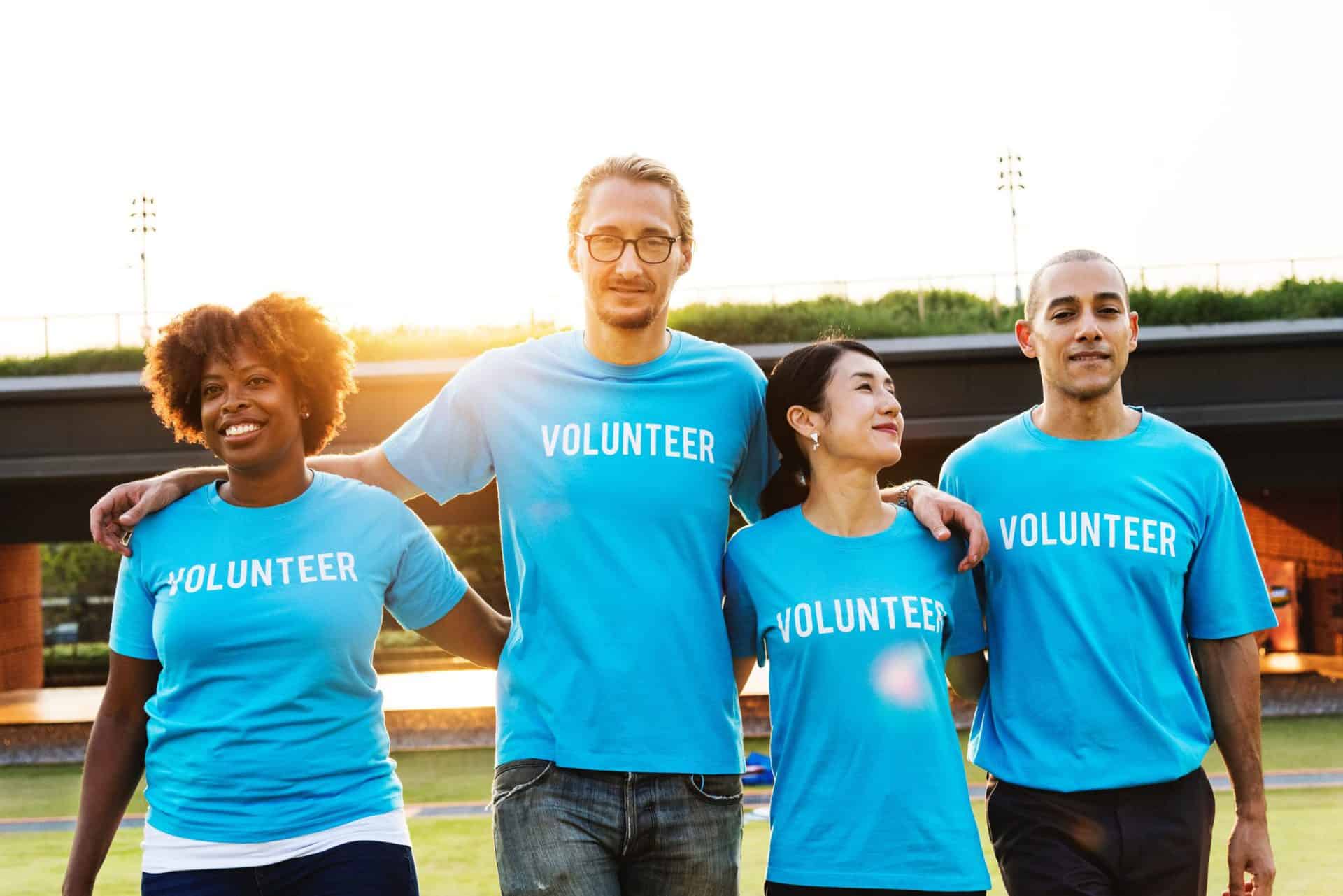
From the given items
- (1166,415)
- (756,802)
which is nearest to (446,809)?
(756,802)

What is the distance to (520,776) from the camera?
301 cm

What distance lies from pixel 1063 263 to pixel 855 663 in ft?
4.41

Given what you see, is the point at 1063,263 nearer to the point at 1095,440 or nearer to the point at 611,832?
the point at 1095,440

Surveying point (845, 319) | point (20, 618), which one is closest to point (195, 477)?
point (845, 319)

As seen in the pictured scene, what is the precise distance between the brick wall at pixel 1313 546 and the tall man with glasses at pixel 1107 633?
2196 cm

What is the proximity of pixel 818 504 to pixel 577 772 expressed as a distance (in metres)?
0.94

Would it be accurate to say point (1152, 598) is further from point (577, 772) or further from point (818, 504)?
point (577, 772)

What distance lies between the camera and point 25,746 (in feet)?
49.8

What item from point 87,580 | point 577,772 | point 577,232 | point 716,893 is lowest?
point 87,580

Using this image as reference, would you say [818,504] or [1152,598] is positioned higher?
[818,504]

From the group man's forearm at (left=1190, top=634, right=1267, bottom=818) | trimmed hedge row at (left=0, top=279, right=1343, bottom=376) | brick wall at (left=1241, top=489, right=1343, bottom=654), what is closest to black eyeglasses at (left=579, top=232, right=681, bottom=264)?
man's forearm at (left=1190, top=634, right=1267, bottom=818)

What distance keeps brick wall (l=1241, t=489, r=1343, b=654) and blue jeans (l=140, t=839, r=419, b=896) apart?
23515 mm

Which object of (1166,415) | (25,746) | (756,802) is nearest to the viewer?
Result: (756,802)

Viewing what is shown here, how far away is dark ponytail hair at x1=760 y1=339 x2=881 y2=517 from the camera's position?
3348 millimetres
